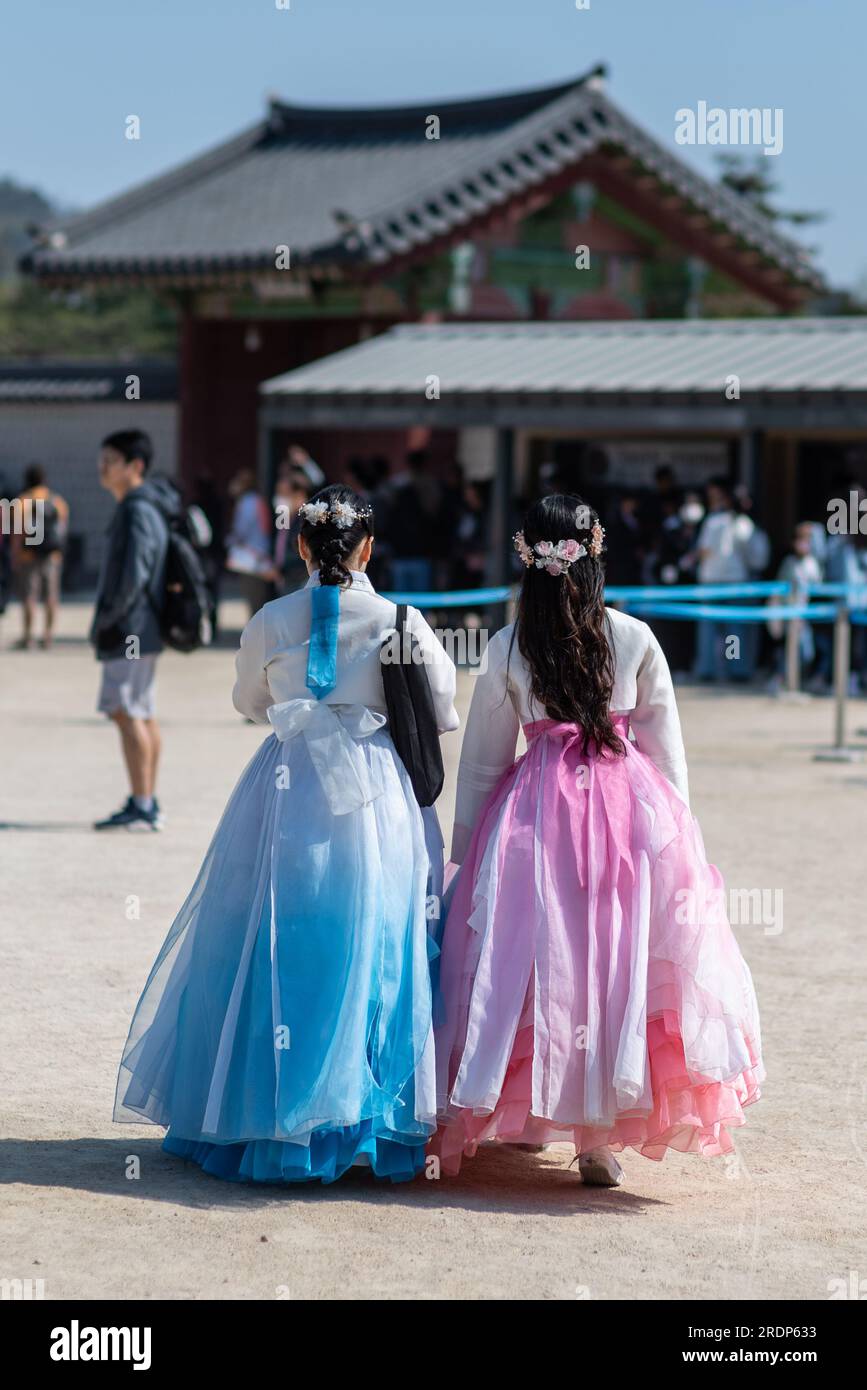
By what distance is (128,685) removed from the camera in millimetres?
8812

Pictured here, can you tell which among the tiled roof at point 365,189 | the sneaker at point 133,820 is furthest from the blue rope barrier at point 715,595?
the tiled roof at point 365,189

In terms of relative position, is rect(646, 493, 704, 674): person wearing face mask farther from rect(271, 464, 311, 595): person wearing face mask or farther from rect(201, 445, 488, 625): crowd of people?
rect(271, 464, 311, 595): person wearing face mask

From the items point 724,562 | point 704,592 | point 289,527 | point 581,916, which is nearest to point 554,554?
point 581,916

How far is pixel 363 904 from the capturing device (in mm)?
4594

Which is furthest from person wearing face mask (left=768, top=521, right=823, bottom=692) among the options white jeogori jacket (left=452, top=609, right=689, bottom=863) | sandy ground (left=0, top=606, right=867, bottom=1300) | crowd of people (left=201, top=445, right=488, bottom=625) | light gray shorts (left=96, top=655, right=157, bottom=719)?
white jeogori jacket (left=452, top=609, right=689, bottom=863)

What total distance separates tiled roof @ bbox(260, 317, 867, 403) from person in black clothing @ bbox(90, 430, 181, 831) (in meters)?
8.96

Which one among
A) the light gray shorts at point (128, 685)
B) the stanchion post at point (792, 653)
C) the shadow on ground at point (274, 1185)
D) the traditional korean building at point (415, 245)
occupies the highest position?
the traditional korean building at point (415, 245)

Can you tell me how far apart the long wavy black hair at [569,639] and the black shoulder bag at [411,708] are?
26 centimetres

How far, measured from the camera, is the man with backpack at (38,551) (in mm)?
18500

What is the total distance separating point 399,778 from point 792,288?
22.9 metres

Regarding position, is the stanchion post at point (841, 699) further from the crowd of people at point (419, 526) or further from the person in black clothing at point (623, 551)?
the crowd of people at point (419, 526)
